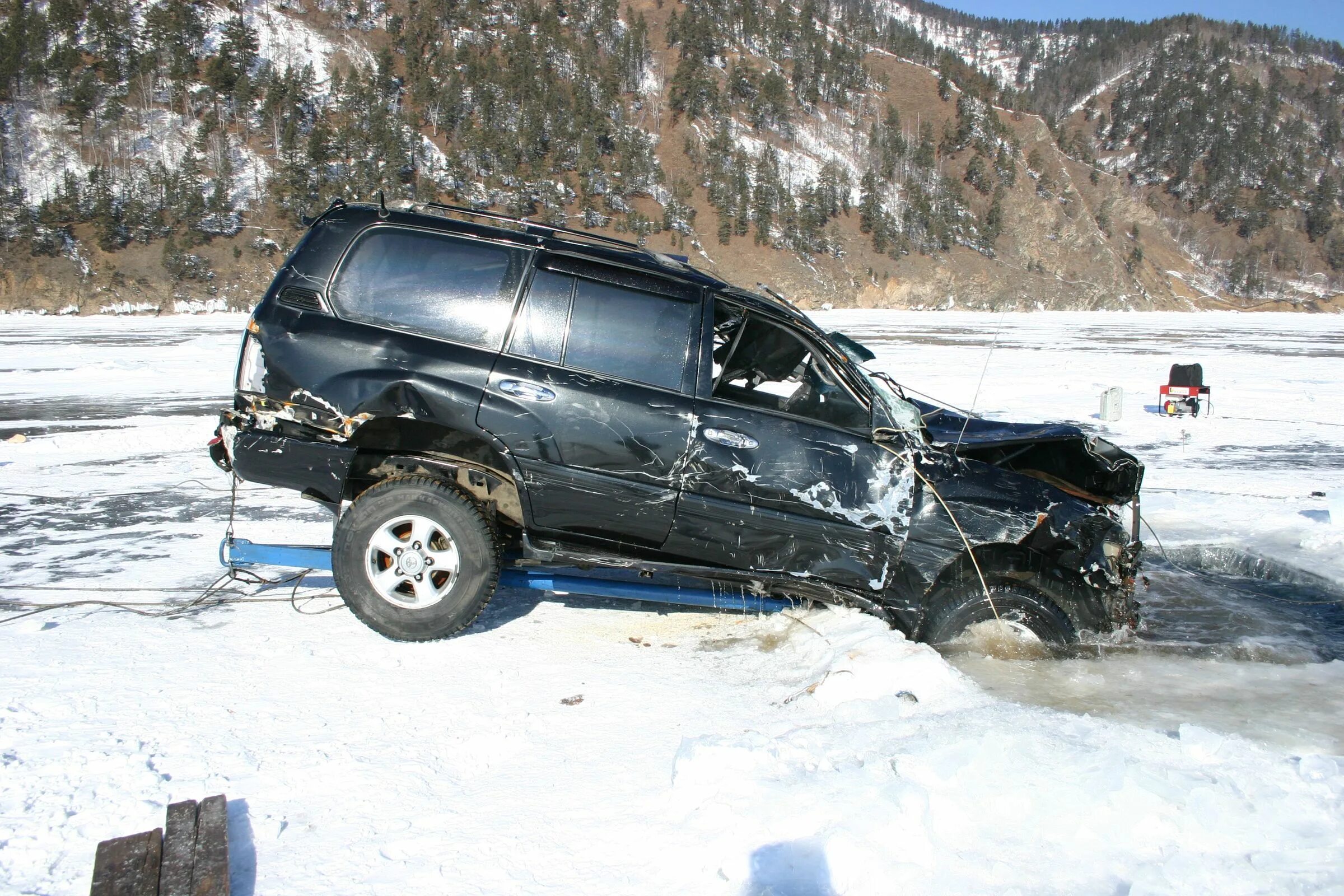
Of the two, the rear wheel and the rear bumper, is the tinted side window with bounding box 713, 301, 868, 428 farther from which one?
the rear bumper

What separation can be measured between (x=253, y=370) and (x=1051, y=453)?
15.6 feet

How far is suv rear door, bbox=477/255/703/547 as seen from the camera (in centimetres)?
440

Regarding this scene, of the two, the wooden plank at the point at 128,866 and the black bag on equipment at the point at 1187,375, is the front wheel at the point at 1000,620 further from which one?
the black bag on equipment at the point at 1187,375

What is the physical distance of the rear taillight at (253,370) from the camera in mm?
4441

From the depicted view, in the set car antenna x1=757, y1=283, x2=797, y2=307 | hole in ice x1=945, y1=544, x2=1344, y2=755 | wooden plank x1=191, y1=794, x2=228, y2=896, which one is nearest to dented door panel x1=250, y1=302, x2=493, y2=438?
car antenna x1=757, y1=283, x2=797, y2=307

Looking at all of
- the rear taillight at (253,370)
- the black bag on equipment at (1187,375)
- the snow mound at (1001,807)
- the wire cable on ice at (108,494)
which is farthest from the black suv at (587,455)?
the black bag on equipment at (1187,375)

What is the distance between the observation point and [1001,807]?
9.78ft

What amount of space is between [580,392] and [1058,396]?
45.4ft

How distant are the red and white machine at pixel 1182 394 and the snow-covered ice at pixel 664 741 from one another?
711 centimetres

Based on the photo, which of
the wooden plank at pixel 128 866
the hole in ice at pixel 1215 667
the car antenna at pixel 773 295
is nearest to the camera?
the wooden plank at pixel 128 866

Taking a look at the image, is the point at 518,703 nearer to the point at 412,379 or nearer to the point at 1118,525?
the point at 412,379

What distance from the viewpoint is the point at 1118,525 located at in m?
4.53

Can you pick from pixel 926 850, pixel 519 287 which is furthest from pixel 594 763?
pixel 519 287

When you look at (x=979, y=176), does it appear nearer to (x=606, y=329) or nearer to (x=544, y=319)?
(x=606, y=329)
